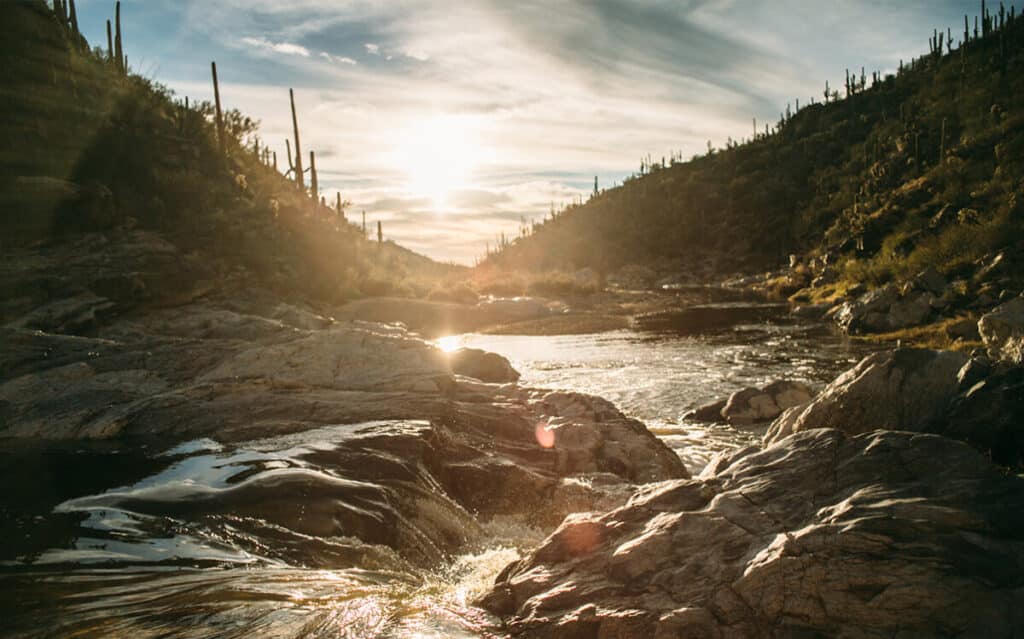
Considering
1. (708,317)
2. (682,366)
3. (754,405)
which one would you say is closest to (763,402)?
(754,405)

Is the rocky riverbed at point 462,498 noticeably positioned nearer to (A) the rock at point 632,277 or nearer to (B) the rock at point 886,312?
(B) the rock at point 886,312

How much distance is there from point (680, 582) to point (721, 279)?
79701mm

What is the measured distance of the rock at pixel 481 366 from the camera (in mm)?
13820

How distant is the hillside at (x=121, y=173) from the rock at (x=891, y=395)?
20.9 metres

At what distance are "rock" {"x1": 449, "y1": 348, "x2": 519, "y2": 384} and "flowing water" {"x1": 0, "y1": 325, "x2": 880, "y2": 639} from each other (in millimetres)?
5339

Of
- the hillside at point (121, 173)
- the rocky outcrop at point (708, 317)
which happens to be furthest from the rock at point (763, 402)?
the hillside at point (121, 173)

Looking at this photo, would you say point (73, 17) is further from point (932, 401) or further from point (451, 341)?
point (932, 401)

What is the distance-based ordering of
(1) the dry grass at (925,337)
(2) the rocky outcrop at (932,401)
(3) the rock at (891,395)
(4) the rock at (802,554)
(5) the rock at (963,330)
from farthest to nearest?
(5) the rock at (963,330) < (1) the dry grass at (925,337) < (3) the rock at (891,395) < (2) the rocky outcrop at (932,401) < (4) the rock at (802,554)

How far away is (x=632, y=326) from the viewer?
3441cm

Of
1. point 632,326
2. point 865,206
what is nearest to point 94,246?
point 632,326

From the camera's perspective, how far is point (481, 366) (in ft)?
46.6

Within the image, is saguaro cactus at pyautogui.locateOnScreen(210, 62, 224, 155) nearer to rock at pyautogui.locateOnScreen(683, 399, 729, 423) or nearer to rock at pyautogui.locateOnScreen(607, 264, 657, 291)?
rock at pyautogui.locateOnScreen(683, 399, 729, 423)

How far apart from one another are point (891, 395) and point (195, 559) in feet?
29.4

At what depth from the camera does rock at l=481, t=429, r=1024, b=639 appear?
3668 millimetres
